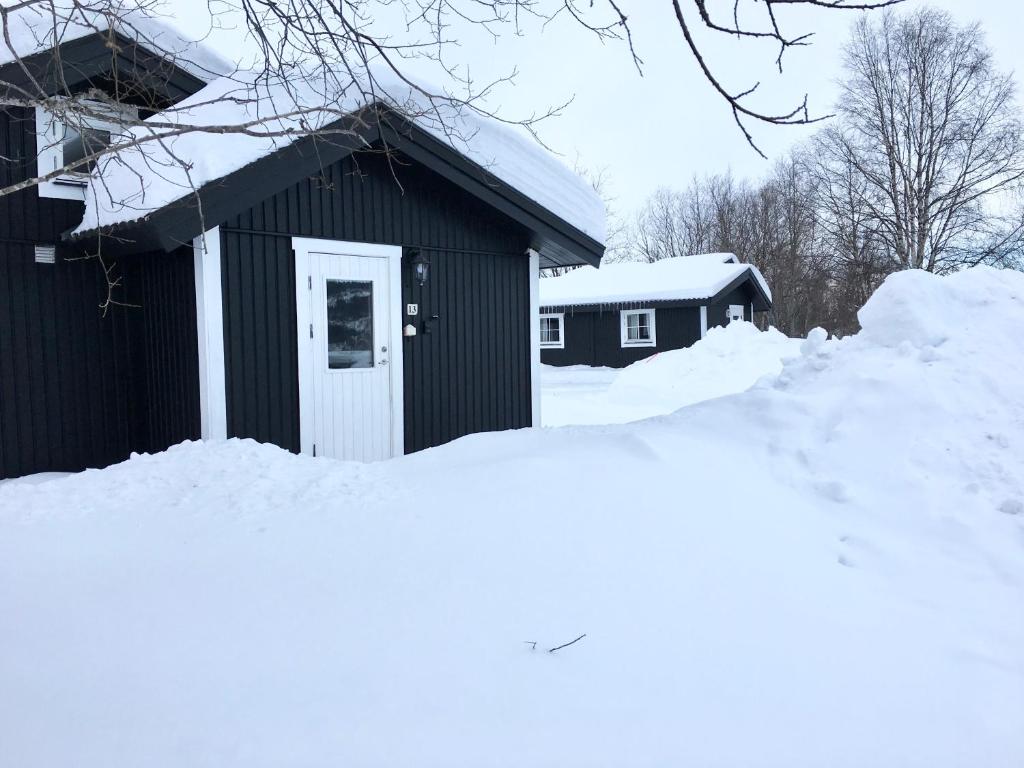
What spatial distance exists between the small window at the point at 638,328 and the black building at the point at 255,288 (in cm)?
1591

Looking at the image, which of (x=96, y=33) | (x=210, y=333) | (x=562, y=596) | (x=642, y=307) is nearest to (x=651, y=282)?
(x=642, y=307)

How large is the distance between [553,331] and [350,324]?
18.8m

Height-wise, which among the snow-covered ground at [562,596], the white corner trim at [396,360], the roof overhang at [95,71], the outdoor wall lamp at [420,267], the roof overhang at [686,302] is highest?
the roof overhang at [95,71]

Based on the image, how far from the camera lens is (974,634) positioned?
3.28 meters

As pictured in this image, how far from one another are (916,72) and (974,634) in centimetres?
2215

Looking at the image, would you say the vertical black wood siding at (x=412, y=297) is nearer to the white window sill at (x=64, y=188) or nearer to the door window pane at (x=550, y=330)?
the white window sill at (x=64, y=188)

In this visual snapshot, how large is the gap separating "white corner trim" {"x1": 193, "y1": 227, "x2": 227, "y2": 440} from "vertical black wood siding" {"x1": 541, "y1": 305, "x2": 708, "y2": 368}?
18196mm

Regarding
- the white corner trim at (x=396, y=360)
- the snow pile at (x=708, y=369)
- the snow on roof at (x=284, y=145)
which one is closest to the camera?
the snow on roof at (x=284, y=145)

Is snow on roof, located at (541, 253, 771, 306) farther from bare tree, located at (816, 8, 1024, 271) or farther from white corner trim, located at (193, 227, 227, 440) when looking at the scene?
white corner trim, located at (193, 227, 227, 440)

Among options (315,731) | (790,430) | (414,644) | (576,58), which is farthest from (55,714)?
(576,58)

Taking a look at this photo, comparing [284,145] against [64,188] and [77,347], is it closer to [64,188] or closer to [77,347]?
[64,188]

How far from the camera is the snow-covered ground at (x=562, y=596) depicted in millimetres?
2545

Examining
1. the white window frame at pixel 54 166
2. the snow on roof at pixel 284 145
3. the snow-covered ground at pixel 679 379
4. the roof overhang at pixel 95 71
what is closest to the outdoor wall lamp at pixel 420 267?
the snow on roof at pixel 284 145

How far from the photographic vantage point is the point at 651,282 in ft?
80.7
